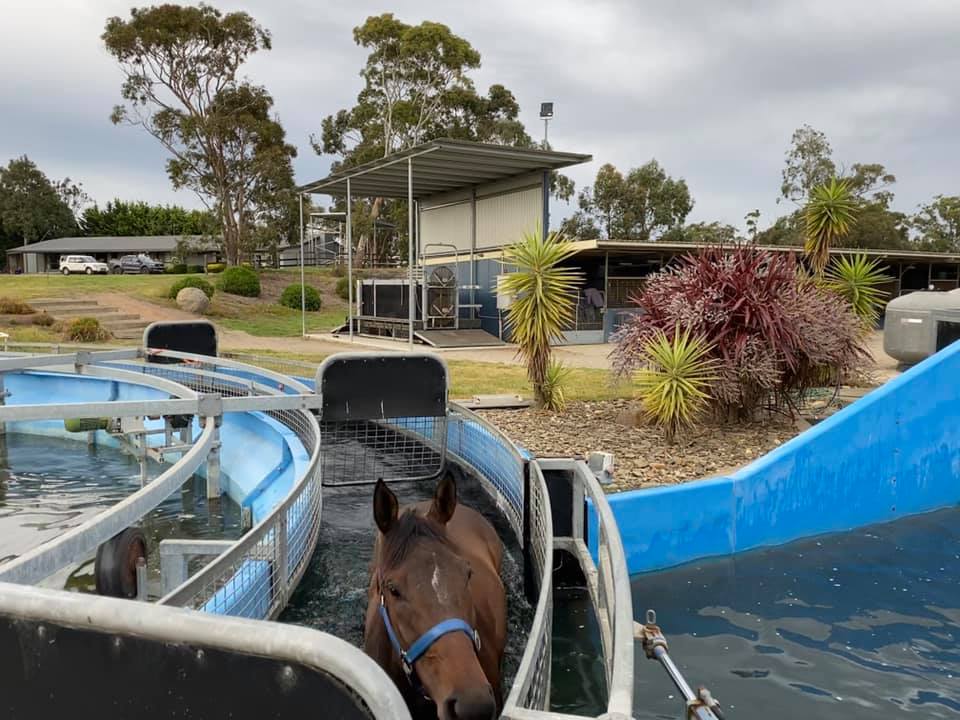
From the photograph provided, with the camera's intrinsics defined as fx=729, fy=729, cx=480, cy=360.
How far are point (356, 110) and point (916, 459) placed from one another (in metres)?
44.0

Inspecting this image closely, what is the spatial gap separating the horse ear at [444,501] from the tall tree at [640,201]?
2117 inches

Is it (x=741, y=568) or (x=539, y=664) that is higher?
(x=539, y=664)

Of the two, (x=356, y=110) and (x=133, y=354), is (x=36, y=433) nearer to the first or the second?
(x=133, y=354)

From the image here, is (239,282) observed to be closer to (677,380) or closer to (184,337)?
(184,337)

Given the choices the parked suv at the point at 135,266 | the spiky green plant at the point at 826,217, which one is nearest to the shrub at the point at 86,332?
the spiky green plant at the point at 826,217

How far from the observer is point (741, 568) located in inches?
237

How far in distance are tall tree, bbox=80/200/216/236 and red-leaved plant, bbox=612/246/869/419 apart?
72351mm

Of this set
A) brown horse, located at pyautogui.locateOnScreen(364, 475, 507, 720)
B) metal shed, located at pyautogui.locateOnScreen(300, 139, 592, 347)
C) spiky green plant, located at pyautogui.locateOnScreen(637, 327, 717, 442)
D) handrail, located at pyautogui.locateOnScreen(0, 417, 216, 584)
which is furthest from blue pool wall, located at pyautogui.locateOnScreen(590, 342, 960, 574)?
metal shed, located at pyautogui.locateOnScreen(300, 139, 592, 347)

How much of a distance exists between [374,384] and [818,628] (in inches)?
147

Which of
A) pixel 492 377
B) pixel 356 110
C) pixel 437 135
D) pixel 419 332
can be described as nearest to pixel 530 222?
pixel 419 332

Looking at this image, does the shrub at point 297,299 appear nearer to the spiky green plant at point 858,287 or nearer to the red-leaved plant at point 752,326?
the spiky green plant at point 858,287

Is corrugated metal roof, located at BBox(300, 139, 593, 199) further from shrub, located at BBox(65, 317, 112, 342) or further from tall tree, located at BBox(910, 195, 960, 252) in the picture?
tall tree, located at BBox(910, 195, 960, 252)

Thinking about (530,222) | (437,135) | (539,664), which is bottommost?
(539,664)

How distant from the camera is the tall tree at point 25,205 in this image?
64.1m
